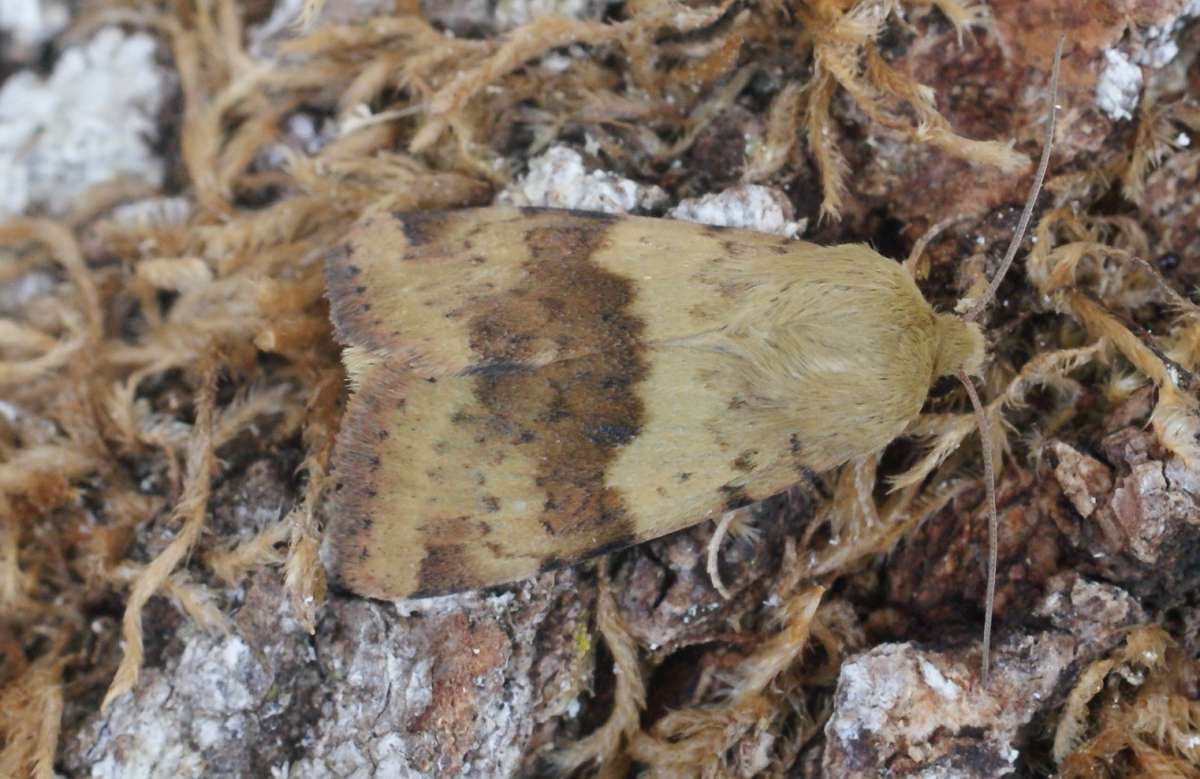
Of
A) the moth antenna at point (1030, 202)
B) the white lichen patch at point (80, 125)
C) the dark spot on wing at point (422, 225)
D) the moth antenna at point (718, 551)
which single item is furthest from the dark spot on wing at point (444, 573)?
the white lichen patch at point (80, 125)

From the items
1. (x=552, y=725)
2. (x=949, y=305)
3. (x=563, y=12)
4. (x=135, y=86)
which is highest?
(x=563, y=12)

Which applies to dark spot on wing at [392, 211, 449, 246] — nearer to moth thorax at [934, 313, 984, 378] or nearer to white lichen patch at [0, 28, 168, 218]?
white lichen patch at [0, 28, 168, 218]

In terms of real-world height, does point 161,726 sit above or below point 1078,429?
below

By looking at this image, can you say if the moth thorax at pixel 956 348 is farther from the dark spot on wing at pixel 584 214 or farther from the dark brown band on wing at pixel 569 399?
the dark spot on wing at pixel 584 214

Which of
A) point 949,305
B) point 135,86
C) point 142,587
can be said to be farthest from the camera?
point 135,86

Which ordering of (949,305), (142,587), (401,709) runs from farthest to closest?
(949,305) < (142,587) < (401,709)

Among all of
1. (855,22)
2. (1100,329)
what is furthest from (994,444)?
(855,22)

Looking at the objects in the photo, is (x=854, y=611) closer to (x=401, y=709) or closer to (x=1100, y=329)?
(x=1100, y=329)

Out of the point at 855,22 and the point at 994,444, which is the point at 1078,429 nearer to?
the point at 994,444

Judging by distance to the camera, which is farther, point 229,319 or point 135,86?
point 135,86
